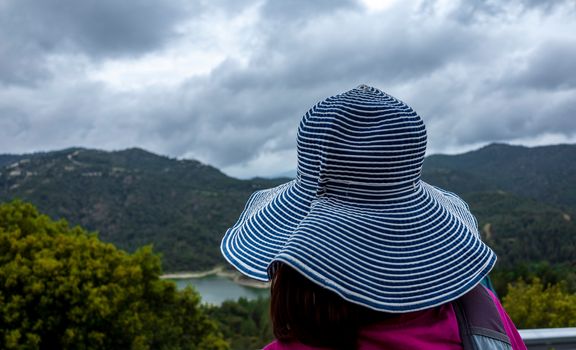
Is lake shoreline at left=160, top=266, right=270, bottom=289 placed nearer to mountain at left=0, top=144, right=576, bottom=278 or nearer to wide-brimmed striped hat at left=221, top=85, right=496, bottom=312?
mountain at left=0, top=144, right=576, bottom=278

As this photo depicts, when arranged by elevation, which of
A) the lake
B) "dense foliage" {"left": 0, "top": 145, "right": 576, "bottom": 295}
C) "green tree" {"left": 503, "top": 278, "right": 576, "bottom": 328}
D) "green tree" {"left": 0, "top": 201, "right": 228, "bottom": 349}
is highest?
"dense foliage" {"left": 0, "top": 145, "right": 576, "bottom": 295}

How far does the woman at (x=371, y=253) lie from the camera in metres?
0.73

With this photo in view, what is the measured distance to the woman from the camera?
28.6 inches

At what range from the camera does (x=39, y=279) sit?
295 inches

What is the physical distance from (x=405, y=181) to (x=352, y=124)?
123mm

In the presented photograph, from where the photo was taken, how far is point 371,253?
762mm

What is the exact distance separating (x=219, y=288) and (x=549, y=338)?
136ft

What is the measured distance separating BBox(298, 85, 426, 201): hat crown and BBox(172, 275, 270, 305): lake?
125 ft

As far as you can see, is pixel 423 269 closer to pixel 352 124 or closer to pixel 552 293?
pixel 352 124

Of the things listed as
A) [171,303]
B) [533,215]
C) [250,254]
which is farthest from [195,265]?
[250,254]

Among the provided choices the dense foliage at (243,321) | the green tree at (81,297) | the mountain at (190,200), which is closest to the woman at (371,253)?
the green tree at (81,297)

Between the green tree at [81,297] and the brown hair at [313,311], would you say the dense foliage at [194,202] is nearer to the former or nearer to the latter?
the green tree at [81,297]

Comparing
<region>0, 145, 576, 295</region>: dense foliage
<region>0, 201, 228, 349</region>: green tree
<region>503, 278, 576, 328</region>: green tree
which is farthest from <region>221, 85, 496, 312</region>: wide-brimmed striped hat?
<region>0, 145, 576, 295</region>: dense foliage

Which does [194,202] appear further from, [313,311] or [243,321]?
[313,311]
